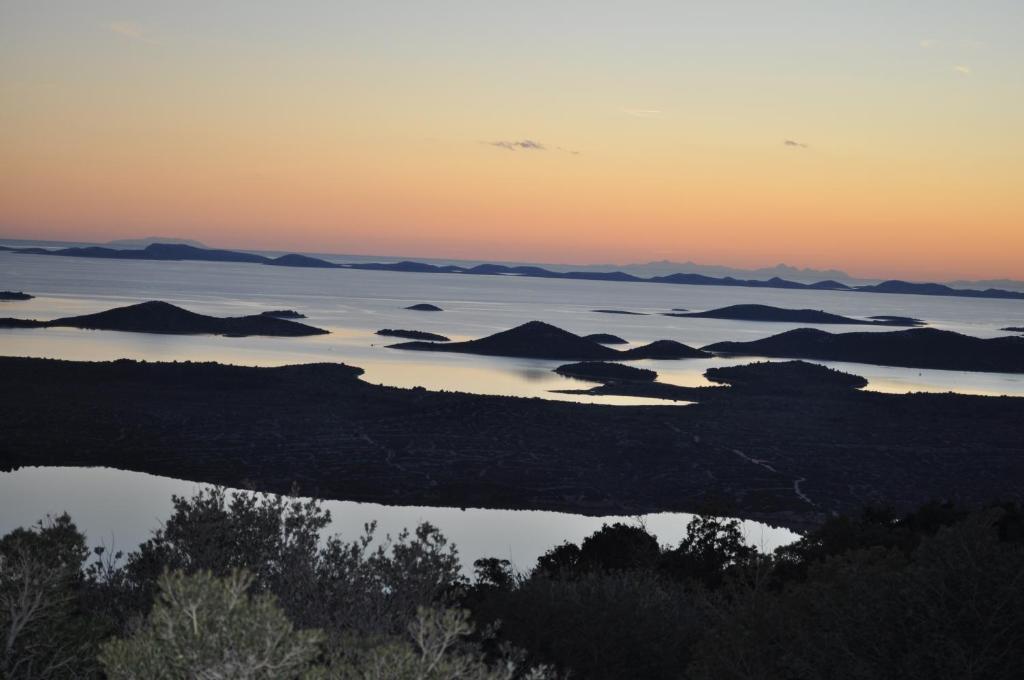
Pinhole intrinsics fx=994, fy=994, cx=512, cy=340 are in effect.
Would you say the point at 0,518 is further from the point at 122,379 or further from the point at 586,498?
the point at 122,379

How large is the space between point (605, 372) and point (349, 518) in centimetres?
4849

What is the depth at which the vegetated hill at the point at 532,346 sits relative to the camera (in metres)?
101

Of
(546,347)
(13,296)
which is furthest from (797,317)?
(13,296)

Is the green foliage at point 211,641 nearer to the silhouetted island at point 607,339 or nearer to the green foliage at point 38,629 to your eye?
the green foliage at point 38,629

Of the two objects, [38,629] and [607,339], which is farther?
[607,339]

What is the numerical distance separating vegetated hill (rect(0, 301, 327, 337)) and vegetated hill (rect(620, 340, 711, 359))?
3767 centimetres

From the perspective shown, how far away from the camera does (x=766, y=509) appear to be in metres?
40.6

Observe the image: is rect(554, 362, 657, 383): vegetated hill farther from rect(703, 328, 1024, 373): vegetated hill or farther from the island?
rect(703, 328, 1024, 373): vegetated hill

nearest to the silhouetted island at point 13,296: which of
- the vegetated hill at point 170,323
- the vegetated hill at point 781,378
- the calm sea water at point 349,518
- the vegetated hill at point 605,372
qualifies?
the vegetated hill at point 170,323

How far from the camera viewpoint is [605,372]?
276ft

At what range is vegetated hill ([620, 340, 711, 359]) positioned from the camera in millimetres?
101688

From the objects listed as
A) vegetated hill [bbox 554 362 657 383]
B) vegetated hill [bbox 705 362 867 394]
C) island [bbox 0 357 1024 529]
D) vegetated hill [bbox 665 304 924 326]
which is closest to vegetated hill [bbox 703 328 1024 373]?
vegetated hill [bbox 705 362 867 394]

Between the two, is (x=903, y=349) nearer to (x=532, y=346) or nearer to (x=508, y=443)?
(x=532, y=346)

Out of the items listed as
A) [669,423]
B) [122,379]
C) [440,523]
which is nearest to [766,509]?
[440,523]
